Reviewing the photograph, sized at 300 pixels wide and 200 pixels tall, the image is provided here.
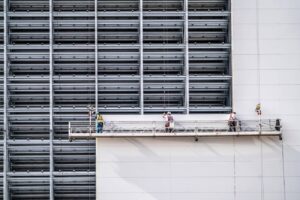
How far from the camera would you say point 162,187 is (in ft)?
63.5

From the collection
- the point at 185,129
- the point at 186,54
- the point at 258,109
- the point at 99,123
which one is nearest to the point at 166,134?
the point at 185,129

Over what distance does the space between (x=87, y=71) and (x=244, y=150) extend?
854cm

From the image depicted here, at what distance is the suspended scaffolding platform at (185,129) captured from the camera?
18.9 m

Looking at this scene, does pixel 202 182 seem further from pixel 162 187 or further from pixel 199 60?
pixel 199 60

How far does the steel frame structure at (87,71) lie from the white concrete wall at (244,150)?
3.85 ft

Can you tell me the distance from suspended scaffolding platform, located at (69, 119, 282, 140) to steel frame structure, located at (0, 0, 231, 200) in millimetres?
1071

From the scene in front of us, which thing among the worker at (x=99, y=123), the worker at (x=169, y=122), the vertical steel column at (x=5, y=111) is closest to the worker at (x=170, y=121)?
the worker at (x=169, y=122)

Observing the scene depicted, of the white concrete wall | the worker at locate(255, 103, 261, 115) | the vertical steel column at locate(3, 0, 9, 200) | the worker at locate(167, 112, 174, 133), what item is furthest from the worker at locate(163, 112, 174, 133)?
the vertical steel column at locate(3, 0, 9, 200)

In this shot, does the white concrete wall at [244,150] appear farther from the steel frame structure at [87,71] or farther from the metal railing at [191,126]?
the steel frame structure at [87,71]

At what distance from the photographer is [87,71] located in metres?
20.6

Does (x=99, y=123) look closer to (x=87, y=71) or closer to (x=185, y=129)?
(x=87, y=71)

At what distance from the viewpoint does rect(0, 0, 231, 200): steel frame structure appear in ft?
66.3

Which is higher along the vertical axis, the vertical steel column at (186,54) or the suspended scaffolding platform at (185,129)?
the vertical steel column at (186,54)

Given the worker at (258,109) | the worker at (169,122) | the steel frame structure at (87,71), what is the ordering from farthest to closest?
the steel frame structure at (87,71) → the worker at (258,109) → the worker at (169,122)
